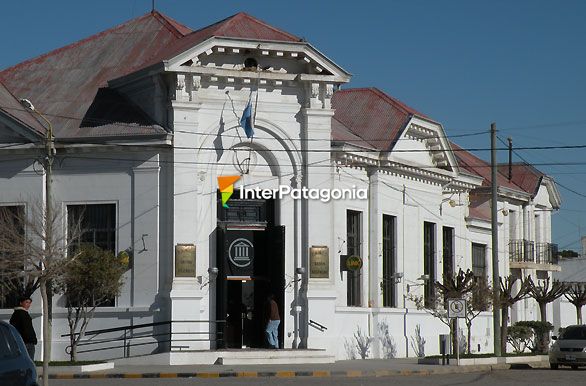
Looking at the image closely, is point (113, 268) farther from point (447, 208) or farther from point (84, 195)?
point (447, 208)

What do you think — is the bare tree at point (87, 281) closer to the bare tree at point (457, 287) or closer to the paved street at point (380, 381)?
the paved street at point (380, 381)

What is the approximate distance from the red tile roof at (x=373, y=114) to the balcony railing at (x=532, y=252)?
1314cm

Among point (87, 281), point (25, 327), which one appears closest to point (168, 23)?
point (87, 281)

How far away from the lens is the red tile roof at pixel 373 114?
141ft

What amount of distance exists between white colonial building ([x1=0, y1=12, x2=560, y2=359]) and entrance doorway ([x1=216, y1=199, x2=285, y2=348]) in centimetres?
4

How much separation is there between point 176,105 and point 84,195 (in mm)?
4122

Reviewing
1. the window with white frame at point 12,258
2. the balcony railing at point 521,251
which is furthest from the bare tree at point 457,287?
the balcony railing at point 521,251

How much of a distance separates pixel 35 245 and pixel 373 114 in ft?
49.8

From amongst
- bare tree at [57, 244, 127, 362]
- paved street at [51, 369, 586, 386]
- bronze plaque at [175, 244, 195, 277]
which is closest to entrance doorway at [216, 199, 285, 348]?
bronze plaque at [175, 244, 195, 277]

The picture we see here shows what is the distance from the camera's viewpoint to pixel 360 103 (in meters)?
47.0

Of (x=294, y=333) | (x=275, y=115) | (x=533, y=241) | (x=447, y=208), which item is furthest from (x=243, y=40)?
(x=533, y=241)

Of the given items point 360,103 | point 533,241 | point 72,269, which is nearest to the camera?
point 72,269

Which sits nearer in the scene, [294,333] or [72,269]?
[72,269]

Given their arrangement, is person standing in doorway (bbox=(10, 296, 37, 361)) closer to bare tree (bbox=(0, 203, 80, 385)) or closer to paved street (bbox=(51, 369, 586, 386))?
paved street (bbox=(51, 369, 586, 386))
